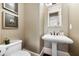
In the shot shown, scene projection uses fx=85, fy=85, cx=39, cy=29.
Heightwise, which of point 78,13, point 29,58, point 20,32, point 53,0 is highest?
point 53,0

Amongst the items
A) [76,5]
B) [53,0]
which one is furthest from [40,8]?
[76,5]

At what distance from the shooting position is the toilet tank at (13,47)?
100cm

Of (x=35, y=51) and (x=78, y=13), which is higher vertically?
(x=78, y=13)

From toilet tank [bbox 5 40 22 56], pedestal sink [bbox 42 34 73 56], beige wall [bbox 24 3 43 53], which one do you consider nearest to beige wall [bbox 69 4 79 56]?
pedestal sink [bbox 42 34 73 56]

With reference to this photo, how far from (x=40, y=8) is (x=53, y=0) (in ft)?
0.60

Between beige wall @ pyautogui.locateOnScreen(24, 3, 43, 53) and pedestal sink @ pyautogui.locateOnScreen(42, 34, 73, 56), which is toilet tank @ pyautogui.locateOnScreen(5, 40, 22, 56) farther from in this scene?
pedestal sink @ pyautogui.locateOnScreen(42, 34, 73, 56)

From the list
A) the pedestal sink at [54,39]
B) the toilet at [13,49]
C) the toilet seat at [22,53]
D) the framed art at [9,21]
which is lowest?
the toilet seat at [22,53]

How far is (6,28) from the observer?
0.99 metres

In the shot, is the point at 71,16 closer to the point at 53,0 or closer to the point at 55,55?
the point at 53,0

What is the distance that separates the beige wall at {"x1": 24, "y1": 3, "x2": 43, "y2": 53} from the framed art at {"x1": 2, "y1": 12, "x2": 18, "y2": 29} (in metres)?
0.14

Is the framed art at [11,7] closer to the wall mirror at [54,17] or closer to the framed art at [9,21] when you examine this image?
the framed art at [9,21]

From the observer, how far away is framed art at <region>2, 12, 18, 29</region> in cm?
98

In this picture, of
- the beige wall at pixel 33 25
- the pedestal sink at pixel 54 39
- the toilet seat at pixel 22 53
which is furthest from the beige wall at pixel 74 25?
the toilet seat at pixel 22 53

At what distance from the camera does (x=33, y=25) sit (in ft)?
3.50
